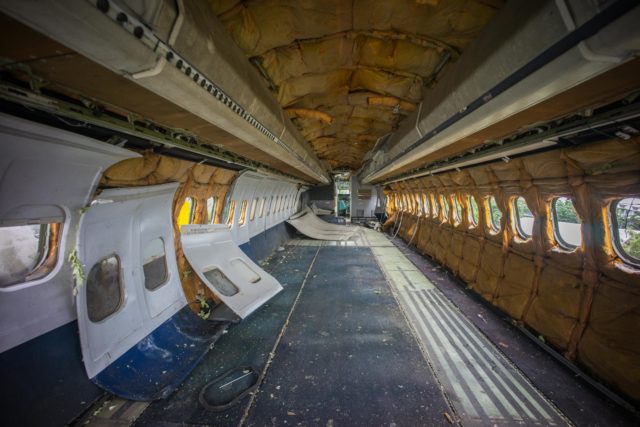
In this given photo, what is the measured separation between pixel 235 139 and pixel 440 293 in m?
7.08

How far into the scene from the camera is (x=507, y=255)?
593cm

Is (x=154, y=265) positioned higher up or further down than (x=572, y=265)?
further down

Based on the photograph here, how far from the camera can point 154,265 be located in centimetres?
468

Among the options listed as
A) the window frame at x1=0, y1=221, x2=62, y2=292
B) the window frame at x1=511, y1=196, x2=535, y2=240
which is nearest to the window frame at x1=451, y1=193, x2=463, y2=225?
the window frame at x1=511, y1=196, x2=535, y2=240

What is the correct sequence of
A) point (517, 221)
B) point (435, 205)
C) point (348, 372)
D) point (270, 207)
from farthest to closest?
1. point (270, 207)
2. point (435, 205)
3. point (517, 221)
4. point (348, 372)

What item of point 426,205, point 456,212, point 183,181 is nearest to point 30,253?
point 183,181

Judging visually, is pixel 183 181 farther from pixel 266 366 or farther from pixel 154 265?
pixel 266 366

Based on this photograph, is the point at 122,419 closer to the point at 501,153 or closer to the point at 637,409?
the point at 637,409

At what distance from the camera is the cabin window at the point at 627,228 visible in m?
3.40

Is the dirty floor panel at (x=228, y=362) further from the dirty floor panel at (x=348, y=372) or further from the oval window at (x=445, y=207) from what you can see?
the oval window at (x=445, y=207)

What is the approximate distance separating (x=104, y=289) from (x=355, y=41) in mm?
5316

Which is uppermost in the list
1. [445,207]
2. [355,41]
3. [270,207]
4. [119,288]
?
[355,41]

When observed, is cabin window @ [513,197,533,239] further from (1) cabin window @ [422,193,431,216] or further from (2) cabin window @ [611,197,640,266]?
(1) cabin window @ [422,193,431,216]

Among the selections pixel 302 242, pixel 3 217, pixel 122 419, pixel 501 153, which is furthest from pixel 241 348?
pixel 302 242
